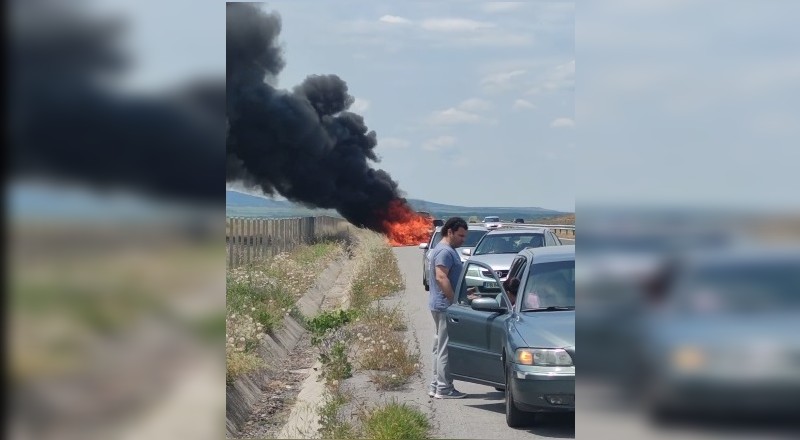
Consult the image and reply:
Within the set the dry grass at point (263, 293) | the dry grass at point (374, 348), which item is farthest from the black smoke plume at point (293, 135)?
the dry grass at point (263, 293)

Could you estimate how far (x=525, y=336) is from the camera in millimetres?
8250

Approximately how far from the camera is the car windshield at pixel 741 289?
7363mm

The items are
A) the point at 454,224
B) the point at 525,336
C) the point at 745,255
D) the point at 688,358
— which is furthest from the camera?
the point at 454,224

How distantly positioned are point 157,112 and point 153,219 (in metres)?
0.77

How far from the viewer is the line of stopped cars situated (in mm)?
8062

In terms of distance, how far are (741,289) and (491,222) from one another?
7.45 ft

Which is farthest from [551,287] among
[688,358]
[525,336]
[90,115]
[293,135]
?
[90,115]

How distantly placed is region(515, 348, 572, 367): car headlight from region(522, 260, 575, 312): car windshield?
0.60 meters

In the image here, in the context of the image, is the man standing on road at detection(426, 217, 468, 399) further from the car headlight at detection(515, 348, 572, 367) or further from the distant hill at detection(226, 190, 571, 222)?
the car headlight at detection(515, 348, 572, 367)

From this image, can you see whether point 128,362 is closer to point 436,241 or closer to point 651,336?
point 436,241

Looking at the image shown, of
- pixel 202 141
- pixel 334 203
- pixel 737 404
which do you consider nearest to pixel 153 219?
pixel 202 141

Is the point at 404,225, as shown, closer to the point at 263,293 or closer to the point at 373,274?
the point at 373,274

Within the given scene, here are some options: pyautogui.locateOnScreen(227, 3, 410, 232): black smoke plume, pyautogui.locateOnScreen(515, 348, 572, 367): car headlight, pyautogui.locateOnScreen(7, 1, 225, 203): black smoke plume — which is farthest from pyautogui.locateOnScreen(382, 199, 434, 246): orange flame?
pyautogui.locateOnScreen(7, 1, 225, 203): black smoke plume

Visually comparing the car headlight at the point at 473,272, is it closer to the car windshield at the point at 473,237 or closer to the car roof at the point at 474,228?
the car windshield at the point at 473,237
